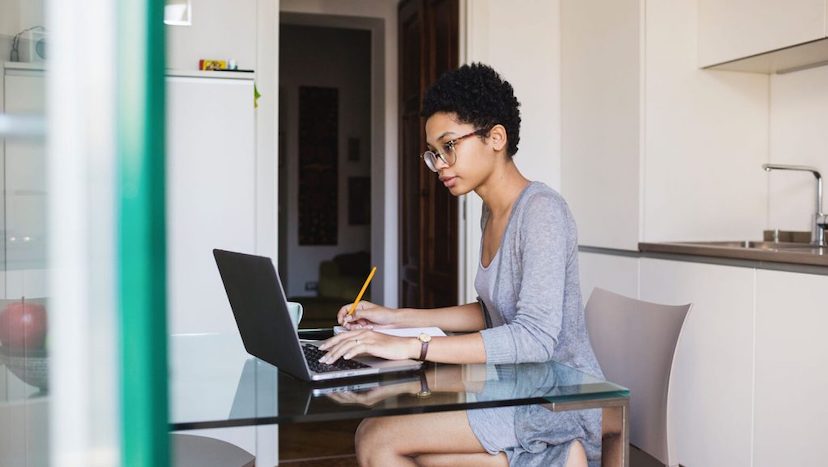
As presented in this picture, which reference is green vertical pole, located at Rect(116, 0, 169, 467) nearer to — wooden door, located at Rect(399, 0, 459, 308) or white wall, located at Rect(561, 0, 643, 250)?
white wall, located at Rect(561, 0, 643, 250)

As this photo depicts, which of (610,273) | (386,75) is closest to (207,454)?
(610,273)

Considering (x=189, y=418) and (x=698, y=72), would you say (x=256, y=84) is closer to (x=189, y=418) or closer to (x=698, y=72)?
(x=698, y=72)

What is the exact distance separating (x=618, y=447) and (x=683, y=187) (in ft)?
6.98

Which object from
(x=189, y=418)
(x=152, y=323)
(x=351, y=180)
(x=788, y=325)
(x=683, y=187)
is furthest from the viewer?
(x=351, y=180)

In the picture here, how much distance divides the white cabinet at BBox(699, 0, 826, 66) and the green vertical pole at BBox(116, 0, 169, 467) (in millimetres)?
2737

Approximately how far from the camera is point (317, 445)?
3.73m

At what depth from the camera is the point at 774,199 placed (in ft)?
10.8

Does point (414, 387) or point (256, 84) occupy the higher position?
point (256, 84)

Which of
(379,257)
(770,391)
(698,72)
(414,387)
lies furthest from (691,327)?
(379,257)

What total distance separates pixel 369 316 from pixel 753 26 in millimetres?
1953

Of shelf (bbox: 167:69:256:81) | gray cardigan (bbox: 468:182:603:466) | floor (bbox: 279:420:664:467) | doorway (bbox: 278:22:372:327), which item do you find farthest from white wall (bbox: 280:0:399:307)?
gray cardigan (bbox: 468:182:603:466)

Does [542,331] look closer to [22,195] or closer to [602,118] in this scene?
[22,195]

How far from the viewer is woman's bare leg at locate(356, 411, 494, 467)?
1.47m

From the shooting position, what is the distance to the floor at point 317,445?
11.3 feet
